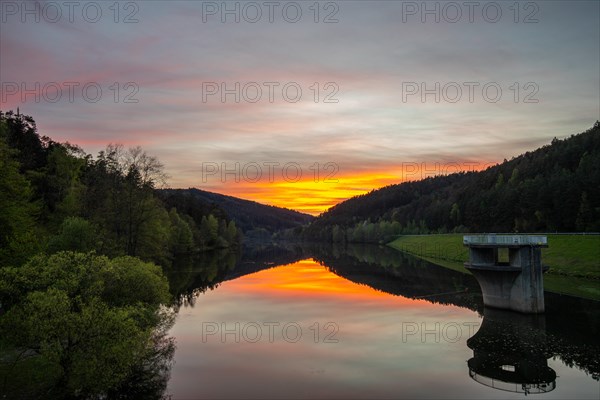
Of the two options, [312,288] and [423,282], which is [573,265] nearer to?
[423,282]

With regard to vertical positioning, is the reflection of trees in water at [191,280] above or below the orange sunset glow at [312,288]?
above

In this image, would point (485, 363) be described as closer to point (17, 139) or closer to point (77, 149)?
point (77, 149)

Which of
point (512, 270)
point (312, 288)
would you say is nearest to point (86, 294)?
point (512, 270)

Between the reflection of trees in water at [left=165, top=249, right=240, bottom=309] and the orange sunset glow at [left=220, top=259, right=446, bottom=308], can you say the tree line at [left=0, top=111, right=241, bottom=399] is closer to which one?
the reflection of trees in water at [left=165, top=249, right=240, bottom=309]

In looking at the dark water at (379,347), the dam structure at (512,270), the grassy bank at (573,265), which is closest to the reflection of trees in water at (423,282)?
the dark water at (379,347)

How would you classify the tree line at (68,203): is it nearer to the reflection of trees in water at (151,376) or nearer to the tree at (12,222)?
the tree at (12,222)

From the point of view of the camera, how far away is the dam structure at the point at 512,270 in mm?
46531

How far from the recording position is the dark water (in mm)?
27312

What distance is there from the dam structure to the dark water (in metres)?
1.56

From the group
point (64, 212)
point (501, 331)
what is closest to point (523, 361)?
point (501, 331)

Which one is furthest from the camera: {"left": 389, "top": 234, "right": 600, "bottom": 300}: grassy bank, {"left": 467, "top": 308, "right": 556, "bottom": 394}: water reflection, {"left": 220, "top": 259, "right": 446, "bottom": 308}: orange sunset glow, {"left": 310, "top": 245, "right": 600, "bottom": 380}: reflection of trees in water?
{"left": 389, "top": 234, "right": 600, "bottom": 300}: grassy bank

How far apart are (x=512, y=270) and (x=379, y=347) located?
19410 mm

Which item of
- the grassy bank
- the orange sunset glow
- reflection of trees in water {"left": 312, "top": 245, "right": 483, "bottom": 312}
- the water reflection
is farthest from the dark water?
the grassy bank

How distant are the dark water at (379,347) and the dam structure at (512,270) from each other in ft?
5.12
